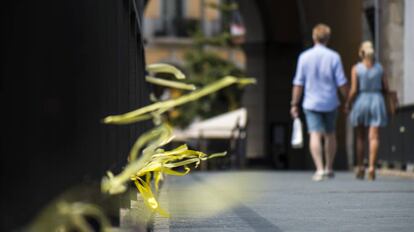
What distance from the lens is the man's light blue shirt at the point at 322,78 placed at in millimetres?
13438

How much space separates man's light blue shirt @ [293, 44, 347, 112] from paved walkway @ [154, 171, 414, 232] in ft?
8.62

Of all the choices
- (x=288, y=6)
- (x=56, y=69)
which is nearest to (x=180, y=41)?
(x=288, y=6)

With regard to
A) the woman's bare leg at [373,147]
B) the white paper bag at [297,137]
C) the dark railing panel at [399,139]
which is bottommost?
the dark railing panel at [399,139]

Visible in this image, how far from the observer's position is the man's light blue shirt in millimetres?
13438

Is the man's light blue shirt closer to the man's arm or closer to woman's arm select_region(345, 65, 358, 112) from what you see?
the man's arm

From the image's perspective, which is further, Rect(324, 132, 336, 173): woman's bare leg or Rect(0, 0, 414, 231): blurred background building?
Rect(324, 132, 336, 173): woman's bare leg

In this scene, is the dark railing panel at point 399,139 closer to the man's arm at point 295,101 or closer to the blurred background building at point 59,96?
the man's arm at point 295,101

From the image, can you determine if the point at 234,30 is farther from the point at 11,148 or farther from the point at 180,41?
the point at 11,148

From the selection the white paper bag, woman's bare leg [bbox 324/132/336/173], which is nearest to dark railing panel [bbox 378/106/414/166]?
woman's bare leg [bbox 324/132/336/173]

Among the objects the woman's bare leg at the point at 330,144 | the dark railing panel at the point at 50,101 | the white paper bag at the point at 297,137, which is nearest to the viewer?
the dark railing panel at the point at 50,101

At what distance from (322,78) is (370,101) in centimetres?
82

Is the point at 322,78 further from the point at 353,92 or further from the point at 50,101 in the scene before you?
the point at 50,101

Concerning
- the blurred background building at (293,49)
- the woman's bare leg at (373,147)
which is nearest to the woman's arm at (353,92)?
the woman's bare leg at (373,147)

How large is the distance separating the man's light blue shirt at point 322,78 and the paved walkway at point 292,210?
2627mm
